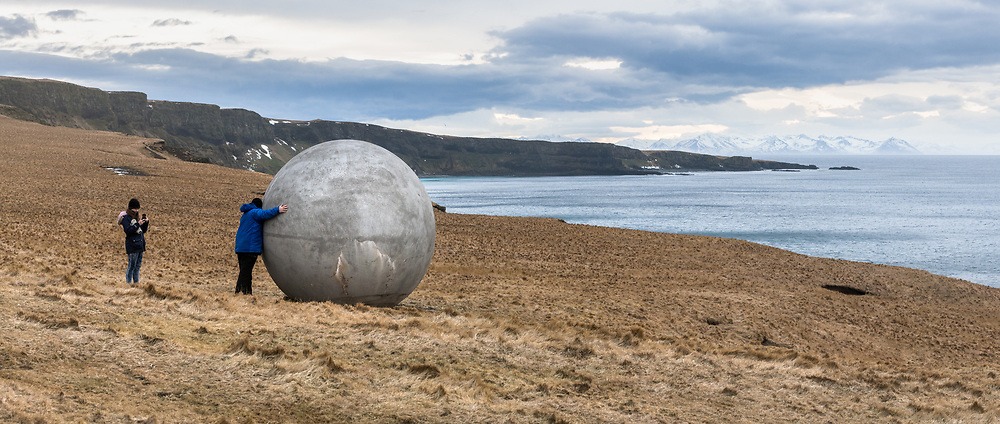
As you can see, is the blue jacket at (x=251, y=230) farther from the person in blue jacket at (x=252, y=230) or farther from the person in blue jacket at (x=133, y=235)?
the person in blue jacket at (x=133, y=235)

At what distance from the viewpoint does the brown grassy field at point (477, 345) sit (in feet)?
33.1

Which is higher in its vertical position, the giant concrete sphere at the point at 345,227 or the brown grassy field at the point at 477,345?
the giant concrete sphere at the point at 345,227

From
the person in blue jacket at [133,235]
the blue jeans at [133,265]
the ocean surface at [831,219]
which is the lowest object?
the ocean surface at [831,219]

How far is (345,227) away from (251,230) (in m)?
1.72

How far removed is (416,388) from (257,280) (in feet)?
33.4

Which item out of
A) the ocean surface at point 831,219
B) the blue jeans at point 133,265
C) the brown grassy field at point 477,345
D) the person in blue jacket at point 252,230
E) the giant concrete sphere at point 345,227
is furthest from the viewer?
the ocean surface at point 831,219

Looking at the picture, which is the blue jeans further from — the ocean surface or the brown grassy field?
the ocean surface

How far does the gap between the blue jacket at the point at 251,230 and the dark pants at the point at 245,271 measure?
0.23 meters

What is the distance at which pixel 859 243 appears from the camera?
200 ft

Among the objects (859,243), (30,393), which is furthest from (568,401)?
(859,243)

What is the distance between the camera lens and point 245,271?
15773 mm

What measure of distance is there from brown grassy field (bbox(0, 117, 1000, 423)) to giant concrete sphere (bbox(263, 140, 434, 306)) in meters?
0.49

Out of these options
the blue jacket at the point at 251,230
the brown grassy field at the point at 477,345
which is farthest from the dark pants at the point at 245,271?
the brown grassy field at the point at 477,345

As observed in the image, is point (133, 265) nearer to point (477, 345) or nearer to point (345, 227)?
point (345, 227)
